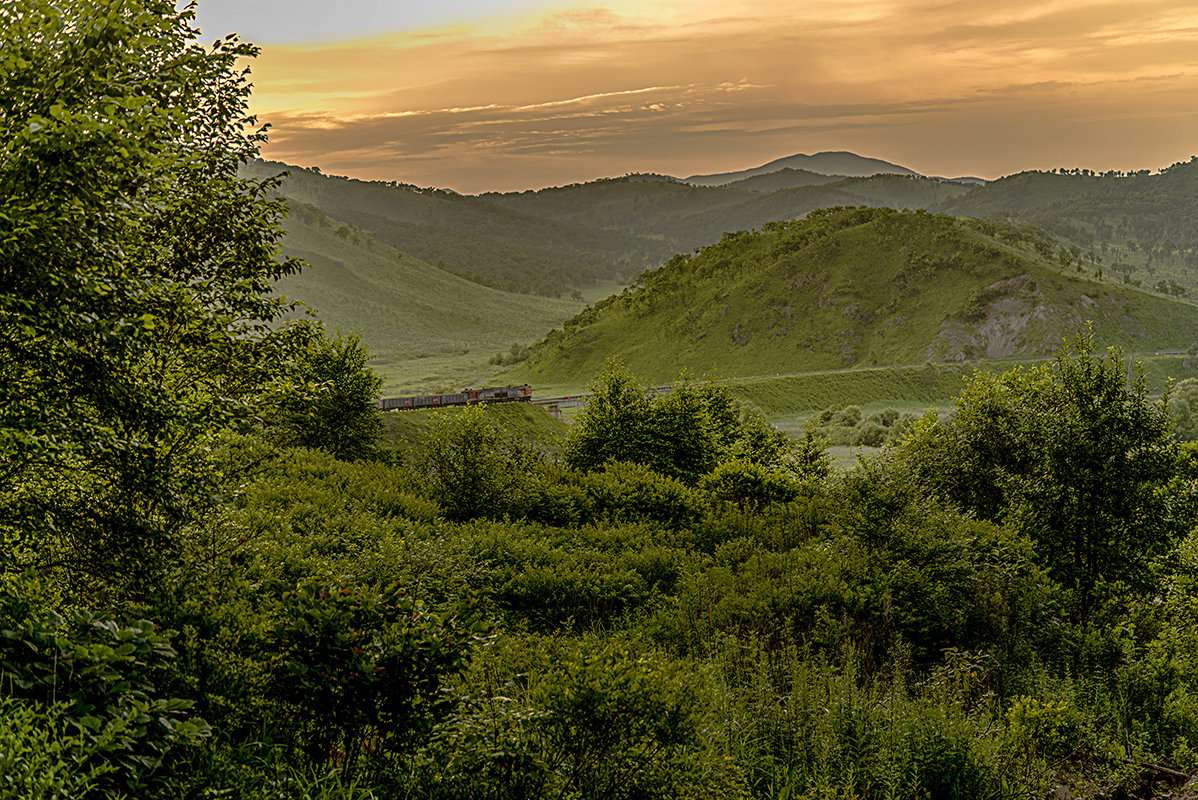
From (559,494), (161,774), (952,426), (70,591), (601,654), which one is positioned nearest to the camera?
(161,774)

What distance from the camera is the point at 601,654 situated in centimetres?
736

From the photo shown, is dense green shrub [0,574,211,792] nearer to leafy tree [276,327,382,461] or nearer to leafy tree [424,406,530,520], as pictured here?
leafy tree [424,406,530,520]

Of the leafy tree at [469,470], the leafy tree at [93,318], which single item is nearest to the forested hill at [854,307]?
the leafy tree at [469,470]

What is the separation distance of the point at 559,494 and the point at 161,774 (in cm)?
1551

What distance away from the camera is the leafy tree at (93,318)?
6.58 m

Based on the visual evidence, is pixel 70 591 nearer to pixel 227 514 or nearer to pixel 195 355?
pixel 227 514

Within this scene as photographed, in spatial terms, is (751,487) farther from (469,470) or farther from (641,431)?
(469,470)

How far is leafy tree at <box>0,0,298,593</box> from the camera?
658cm

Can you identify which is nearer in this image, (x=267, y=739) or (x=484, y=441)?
(x=267, y=739)

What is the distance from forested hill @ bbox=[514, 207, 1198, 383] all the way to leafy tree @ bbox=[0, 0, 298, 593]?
118725mm

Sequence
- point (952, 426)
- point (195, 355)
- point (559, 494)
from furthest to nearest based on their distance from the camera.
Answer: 1. point (952, 426)
2. point (559, 494)
3. point (195, 355)

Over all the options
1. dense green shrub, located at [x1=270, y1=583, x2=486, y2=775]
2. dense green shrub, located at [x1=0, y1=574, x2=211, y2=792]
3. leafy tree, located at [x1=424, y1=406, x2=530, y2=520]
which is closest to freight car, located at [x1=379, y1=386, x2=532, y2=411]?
leafy tree, located at [x1=424, y1=406, x2=530, y2=520]

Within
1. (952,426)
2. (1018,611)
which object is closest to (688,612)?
(1018,611)

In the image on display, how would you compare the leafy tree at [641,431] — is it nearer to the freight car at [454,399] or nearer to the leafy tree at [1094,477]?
the leafy tree at [1094,477]
